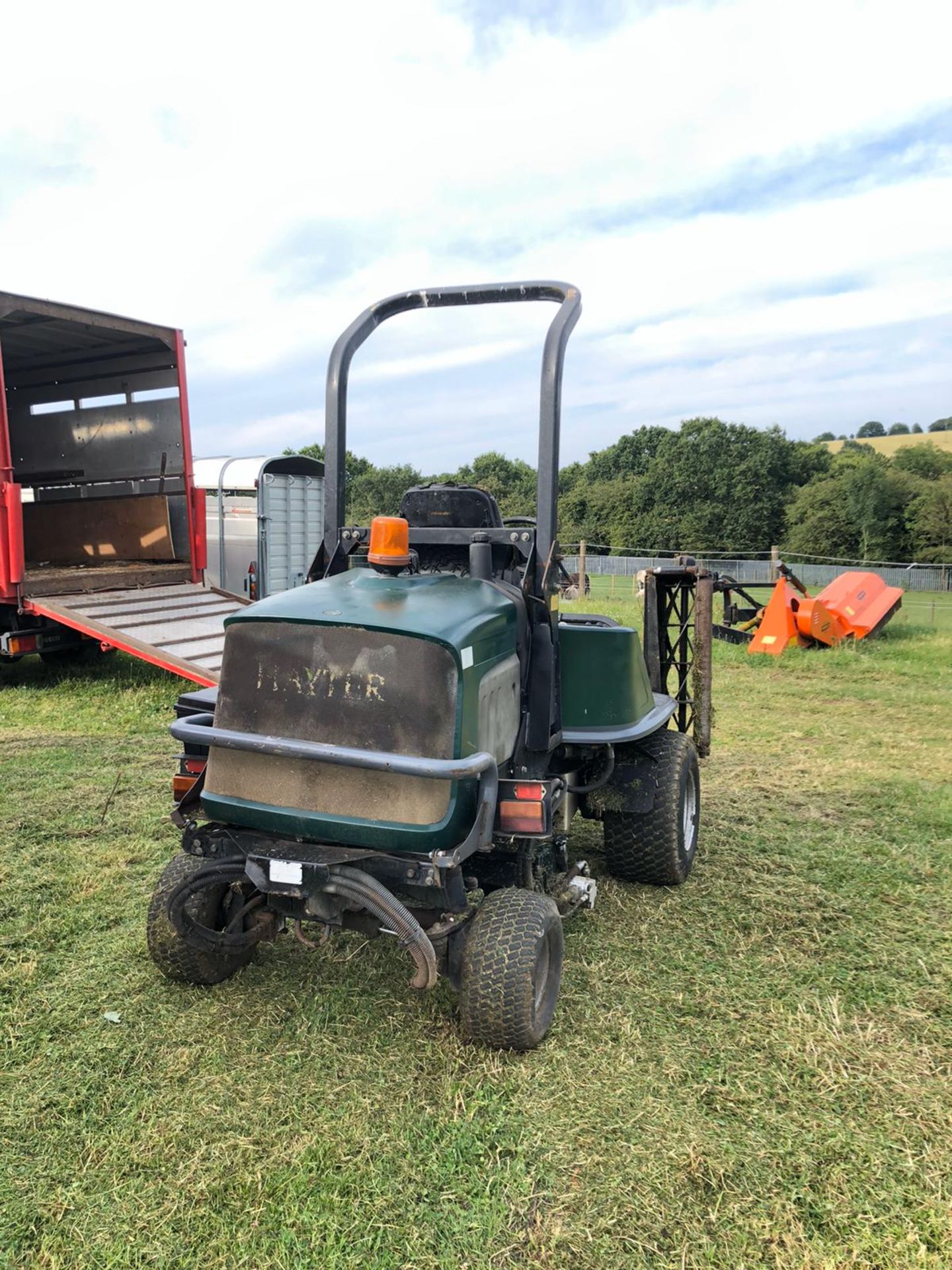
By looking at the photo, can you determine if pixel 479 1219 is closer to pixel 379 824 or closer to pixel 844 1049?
pixel 379 824

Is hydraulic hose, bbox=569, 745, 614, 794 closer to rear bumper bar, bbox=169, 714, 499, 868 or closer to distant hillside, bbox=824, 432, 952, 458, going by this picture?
rear bumper bar, bbox=169, 714, 499, 868

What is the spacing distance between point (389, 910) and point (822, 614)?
1053 centimetres

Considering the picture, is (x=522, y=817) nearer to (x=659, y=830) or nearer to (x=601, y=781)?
(x=601, y=781)

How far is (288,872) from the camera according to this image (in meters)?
2.88

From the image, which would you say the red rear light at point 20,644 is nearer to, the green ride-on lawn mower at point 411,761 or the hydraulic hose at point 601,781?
the green ride-on lawn mower at point 411,761

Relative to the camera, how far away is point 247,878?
3033mm

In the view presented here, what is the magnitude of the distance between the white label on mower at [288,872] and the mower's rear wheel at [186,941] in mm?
393

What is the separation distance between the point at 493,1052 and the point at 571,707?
1438 millimetres

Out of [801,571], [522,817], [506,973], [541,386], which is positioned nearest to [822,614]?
[541,386]

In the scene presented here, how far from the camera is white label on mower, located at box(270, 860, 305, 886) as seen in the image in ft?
9.39

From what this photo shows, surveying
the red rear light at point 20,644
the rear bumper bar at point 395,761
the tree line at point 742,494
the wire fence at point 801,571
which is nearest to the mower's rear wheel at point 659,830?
the rear bumper bar at point 395,761

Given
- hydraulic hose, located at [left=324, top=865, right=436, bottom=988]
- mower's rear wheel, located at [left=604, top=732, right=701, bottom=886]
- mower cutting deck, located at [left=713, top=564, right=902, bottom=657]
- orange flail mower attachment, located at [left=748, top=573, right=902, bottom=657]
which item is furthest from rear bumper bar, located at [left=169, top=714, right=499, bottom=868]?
orange flail mower attachment, located at [left=748, top=573, right=902, bottom=657]

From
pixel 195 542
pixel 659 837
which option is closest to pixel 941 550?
pixel 195 542

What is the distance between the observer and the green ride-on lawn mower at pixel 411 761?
2820 millimetres
